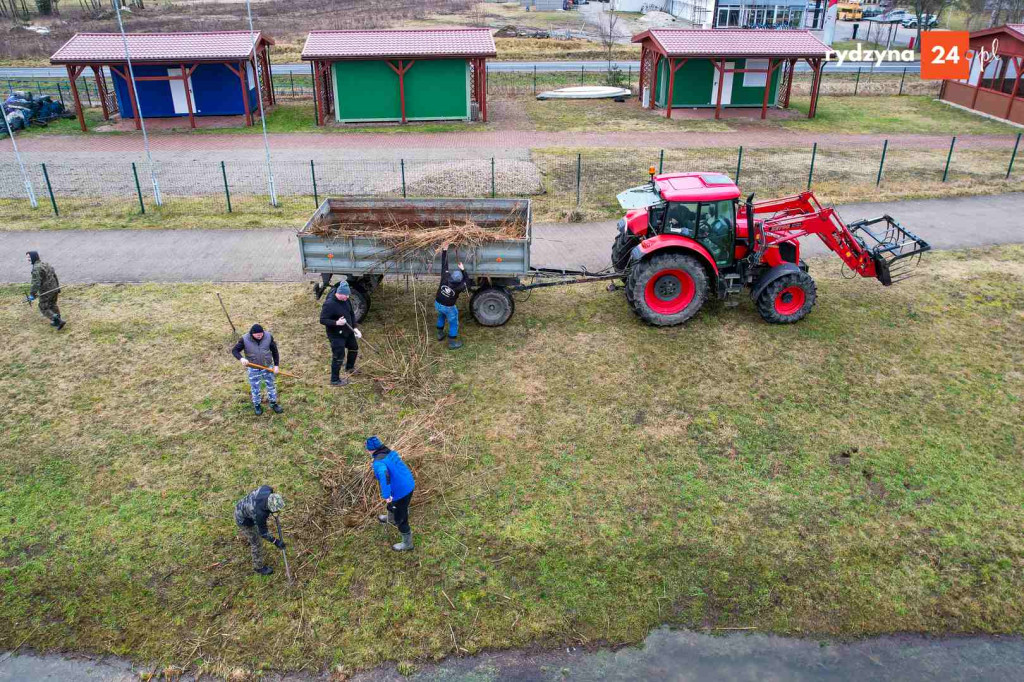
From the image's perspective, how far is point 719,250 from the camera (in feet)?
39.3

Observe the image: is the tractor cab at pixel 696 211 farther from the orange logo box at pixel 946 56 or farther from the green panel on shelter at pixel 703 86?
the orange logo box at pixel 946 56

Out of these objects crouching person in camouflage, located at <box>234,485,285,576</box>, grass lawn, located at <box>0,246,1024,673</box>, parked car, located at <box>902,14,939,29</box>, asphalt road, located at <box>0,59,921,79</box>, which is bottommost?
grass lawn, located at <box>0,246,1024,673</box>

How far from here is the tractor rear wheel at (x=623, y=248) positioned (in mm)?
13078

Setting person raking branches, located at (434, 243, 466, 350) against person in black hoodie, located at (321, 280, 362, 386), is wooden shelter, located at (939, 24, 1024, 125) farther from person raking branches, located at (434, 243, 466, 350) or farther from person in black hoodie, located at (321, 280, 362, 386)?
person in black hoodie, located at (321, 280, 362, 386)

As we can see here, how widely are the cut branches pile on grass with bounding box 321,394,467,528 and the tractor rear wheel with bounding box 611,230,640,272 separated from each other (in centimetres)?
480

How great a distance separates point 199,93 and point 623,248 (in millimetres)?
23488

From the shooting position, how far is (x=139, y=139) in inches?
1050

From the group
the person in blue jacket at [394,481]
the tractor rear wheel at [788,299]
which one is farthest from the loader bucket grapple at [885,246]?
the person in blue jacket at [394,481]

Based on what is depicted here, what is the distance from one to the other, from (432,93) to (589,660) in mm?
26058

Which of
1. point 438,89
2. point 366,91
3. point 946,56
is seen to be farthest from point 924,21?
point 366,91

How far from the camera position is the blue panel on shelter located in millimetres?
29000

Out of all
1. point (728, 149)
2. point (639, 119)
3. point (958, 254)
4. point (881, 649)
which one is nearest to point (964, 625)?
point (881, 649)

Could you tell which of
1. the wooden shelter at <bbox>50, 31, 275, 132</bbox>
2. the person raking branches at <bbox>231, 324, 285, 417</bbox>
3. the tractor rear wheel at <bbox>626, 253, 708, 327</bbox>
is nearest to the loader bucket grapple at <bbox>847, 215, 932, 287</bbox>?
the tractor rear wheel at <bbox>626, 253, 708, 327</bbox>

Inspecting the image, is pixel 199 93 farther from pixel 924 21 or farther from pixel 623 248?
pixel 924 21
